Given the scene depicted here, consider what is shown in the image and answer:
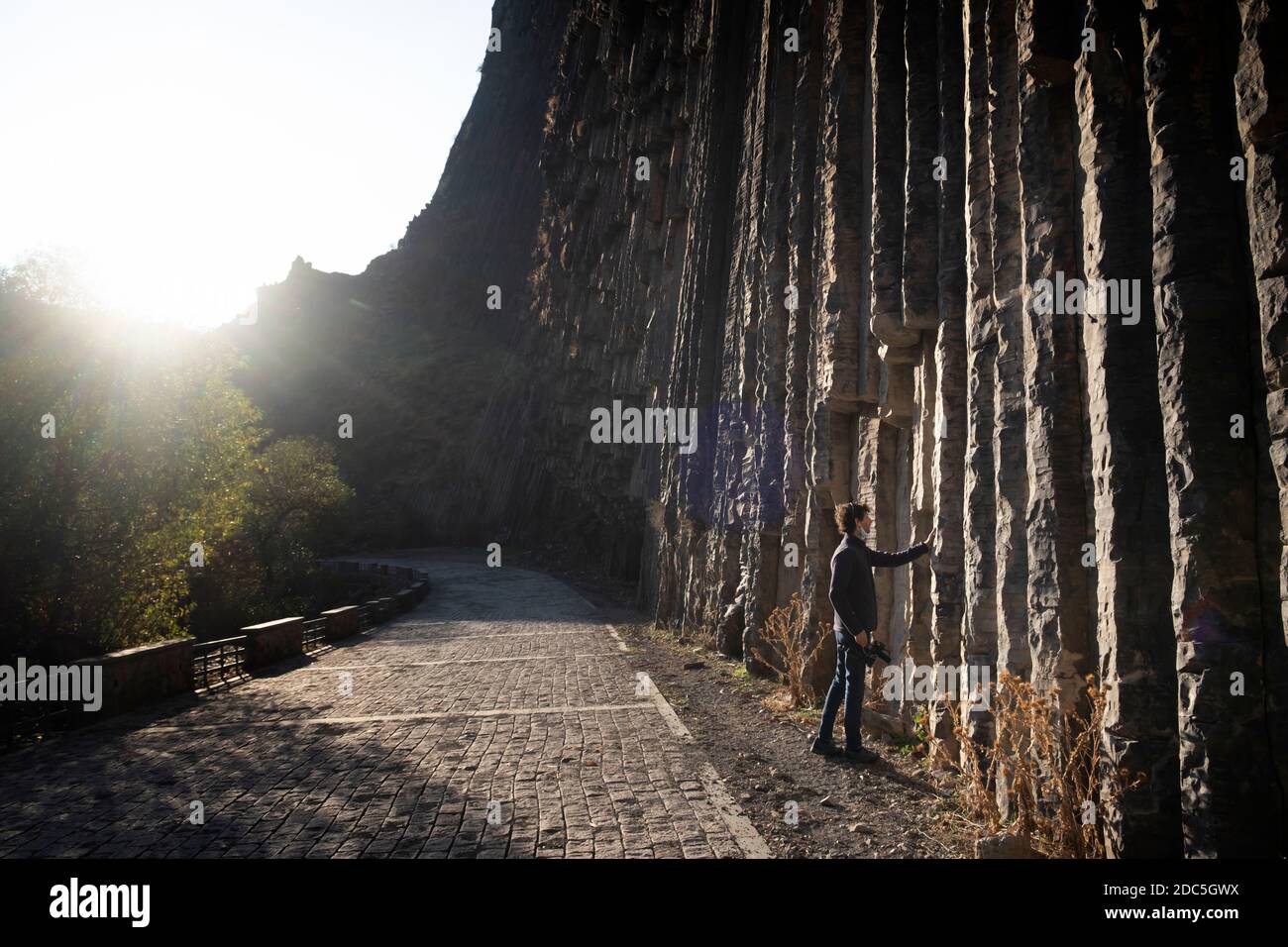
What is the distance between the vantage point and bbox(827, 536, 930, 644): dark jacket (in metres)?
6.78

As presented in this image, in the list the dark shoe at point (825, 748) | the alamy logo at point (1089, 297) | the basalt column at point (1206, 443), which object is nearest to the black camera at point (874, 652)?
the dark shoe at point (825, 748)

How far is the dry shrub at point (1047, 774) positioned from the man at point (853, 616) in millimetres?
1585

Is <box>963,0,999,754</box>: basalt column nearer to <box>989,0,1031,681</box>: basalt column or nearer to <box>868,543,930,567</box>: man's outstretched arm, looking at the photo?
<box>989,0,1031,681</box>: basalt column

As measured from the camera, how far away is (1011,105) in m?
5.82

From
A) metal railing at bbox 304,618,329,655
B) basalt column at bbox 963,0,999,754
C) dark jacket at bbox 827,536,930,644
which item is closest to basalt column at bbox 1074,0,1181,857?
basalt column at bbox 963,0,999,754

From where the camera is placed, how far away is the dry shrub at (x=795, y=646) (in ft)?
29.9

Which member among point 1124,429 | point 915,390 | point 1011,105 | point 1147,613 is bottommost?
point 1147,613

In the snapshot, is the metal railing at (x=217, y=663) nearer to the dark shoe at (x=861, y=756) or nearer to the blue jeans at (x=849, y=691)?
the blue jeans at (x=849, y=691)

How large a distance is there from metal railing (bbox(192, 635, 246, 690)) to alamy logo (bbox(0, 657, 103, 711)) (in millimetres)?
1967

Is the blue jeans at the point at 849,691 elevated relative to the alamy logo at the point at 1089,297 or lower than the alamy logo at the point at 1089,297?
lower
